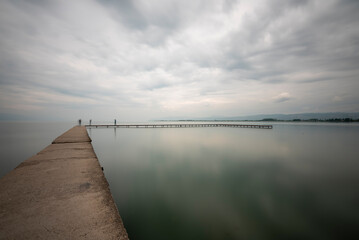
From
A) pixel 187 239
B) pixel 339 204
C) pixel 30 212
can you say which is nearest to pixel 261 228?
pixel 187 239

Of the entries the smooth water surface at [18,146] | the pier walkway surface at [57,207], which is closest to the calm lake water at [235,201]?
the pier walkway surface at [57,207]

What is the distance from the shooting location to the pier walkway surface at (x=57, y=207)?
2.22m

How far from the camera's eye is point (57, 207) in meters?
2.87

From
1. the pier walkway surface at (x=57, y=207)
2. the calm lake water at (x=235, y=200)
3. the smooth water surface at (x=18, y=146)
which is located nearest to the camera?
the pier walkway surface at (x=57, y=207)

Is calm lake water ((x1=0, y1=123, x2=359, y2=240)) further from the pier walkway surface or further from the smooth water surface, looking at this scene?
Result: the pier walkway surface

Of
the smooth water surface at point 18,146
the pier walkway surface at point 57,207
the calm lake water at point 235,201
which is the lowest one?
the calm lake water at point 235,201

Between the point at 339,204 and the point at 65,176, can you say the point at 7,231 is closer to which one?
the point at 65,176

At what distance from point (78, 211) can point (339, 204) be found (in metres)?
8.57

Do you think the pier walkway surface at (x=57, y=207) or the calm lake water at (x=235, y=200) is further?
the calm lake water at (x=235, y=200)

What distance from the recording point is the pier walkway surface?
222 cm

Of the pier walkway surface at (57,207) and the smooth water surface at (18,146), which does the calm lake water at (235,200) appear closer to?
the smooth water surface at (18,146)

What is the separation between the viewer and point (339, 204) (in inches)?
221

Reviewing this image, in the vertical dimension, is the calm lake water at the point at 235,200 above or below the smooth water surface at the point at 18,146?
below

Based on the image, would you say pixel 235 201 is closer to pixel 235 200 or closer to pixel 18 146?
pixel 235 200
